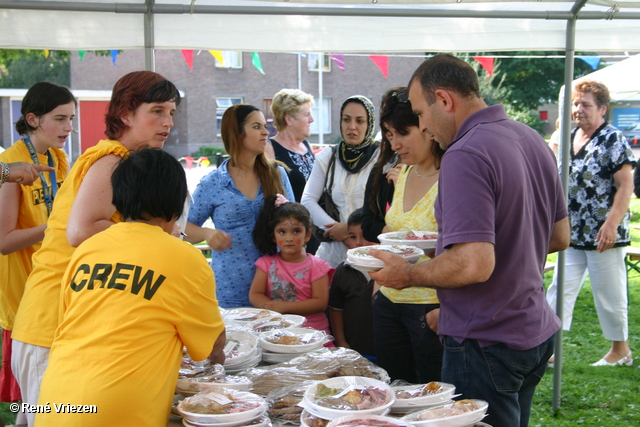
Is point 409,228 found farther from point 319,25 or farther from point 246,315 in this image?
point 319,25

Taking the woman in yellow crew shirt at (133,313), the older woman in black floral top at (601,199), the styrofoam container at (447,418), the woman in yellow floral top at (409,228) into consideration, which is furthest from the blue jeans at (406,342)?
the older woman in black floral top at (601,199)

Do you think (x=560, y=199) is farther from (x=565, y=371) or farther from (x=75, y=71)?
(x=75, y=71)

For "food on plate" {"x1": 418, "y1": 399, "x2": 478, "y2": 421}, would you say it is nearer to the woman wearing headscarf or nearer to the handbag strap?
the woman wearing headscarf

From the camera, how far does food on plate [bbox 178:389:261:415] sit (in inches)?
75.7

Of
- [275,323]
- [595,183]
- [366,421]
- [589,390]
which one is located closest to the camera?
[366,421]

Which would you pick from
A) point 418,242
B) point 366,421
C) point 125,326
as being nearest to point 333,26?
point 418,242

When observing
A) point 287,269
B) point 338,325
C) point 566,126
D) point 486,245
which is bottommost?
point 338,325

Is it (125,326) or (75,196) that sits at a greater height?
(75,196)

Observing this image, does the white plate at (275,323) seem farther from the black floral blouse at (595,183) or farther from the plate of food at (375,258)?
the black floral blouse at (595,183)

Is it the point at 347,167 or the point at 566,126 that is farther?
the point at 347,167

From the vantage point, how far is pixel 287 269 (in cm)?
376

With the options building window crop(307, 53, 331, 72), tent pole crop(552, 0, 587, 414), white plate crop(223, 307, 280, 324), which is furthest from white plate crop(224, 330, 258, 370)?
building window crop(307, 53, 331, 72)

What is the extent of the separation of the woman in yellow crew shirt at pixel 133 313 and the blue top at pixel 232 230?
1.86 meters

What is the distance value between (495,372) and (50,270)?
69.9 inches
